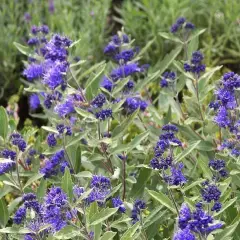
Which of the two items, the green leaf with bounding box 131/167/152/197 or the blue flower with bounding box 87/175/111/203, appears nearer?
the blue flower with bounding box 87/175/111/203

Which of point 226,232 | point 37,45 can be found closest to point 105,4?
point 37,45

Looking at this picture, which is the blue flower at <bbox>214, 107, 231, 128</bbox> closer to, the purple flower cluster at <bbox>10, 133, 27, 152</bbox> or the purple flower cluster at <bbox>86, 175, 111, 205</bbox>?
the purple flower cluster at <bbox>86, 175, 111, 205</bbox>

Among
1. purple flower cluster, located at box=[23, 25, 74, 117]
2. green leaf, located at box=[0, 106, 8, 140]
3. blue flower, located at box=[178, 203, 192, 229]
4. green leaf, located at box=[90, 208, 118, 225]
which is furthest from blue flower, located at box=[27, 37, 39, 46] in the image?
blue flower, located at box=[178, 203, 192, 229]

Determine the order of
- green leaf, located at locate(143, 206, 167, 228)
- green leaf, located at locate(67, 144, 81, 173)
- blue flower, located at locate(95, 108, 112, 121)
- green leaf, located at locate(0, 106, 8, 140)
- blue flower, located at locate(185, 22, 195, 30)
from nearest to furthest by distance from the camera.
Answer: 1. green leaf, located at locate(143, 206, 167, 228)
2. blue flower, located at locate(95, 108, 112, 121)
3. green leaf, located at locate(0, 106, 8, 140)
4. green leaf, located at locate(67, 144, 81, 173)
5. blue flower, located at locate(185, 22, 195, 30)

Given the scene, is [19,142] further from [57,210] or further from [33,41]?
[33,41]

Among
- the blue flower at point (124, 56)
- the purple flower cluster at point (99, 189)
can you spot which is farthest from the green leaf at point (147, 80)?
the purple flower cluster at point (99, 189)

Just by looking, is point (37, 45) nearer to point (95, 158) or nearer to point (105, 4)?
point (95, 158)

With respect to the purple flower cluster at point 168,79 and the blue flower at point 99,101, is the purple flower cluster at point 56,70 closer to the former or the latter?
the blue flower at point 99,101
